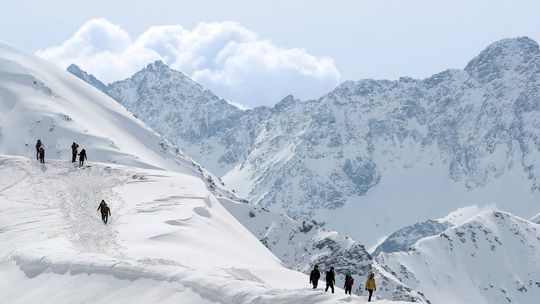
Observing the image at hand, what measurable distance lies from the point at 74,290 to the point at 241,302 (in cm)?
978

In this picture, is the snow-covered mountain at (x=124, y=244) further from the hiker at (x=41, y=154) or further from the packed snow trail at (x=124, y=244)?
the hiker at (x=41, y=154)

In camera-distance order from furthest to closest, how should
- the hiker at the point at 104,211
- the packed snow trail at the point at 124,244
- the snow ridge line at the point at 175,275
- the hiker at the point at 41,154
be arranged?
the hiker at the point at 41,154 < the hiker at the point at 104,211 < the packed snow trail at the point at 124,244 < the snow ridge line at the point at 175,275

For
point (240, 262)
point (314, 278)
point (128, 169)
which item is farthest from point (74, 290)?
point (128, 169)

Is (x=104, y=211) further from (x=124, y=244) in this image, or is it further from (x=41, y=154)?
(x=41, y=154)

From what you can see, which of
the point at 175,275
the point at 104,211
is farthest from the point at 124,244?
the point at 175,275

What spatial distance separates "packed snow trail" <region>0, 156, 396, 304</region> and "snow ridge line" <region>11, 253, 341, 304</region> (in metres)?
0.05

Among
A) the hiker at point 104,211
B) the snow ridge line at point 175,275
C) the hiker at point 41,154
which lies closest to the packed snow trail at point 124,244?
the snow ridge line at point 175,275

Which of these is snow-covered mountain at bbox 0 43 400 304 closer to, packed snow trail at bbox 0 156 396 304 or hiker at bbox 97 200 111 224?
packed snow trail at bbox 0 156 396 304

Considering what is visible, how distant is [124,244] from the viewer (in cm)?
5562

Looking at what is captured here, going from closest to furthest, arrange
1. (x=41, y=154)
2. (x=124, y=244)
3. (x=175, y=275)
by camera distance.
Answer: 1. (x=175, y=275)
2. (x=124, y=244)
3. (x=41, y=154)

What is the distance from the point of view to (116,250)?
52.8 meters

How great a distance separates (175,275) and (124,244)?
1643 centimetres

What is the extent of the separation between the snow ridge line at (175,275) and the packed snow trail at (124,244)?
53 millimetres

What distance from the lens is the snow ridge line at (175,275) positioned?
118ft
